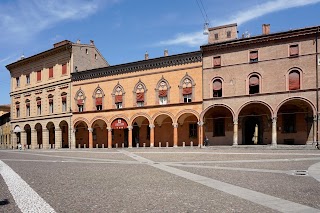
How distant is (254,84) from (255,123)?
443cm

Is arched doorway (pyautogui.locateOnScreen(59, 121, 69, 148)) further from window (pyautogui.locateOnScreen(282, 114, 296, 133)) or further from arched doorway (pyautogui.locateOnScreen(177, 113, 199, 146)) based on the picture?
window (pyautogui.locateOnScreen(282, 114, 296, 133))

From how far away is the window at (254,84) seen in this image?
28.0 metres

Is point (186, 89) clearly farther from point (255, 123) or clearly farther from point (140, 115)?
point (255, 123)

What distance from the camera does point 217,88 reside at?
1171 inches

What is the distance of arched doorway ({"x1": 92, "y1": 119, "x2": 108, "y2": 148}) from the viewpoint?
38094 millimetres

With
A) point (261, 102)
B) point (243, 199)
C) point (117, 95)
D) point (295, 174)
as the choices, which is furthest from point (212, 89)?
point (243, 199)

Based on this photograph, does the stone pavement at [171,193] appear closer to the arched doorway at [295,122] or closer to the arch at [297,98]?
the arch at [297,98]

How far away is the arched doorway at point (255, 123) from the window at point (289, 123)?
1324 mm

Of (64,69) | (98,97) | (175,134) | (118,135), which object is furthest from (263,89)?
(64,69)

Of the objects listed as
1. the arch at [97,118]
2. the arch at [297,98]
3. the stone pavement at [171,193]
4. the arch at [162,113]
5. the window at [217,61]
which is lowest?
the stone pavement at [171,193]

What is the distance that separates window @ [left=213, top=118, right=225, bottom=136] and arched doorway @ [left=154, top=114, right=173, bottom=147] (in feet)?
→ 17.6

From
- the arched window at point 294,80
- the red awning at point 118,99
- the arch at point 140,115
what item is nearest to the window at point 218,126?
the arch at point 140,115

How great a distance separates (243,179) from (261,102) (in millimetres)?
19323

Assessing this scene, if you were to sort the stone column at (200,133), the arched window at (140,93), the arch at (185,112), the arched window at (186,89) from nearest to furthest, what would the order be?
the stone column at (200,133), the arch at (185,112), the arched window at (186,89), the arched window at (140,93)
